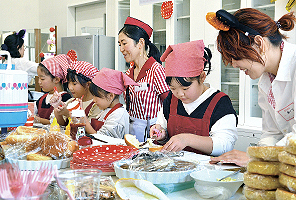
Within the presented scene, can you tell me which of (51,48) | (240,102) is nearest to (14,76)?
(240,102)

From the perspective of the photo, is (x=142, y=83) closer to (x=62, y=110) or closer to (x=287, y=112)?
(x=62, y=110)

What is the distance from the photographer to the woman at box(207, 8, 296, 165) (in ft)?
4.11

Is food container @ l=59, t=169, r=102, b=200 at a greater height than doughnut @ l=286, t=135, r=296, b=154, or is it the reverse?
doughnut @ l=286, t=135, r=296, b=154

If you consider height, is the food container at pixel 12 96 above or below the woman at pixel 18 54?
below

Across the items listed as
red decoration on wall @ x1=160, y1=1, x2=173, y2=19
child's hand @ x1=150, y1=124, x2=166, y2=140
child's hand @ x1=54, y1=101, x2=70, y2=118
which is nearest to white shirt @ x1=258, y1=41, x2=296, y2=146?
child's hand @ x1=150, y1=124, x2=166, y2=140

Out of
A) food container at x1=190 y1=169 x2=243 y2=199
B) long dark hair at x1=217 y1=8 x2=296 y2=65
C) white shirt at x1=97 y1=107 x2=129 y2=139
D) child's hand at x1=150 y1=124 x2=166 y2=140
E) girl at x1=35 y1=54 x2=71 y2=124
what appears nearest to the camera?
food container at x1=190 y1=169 x2=243 y2=199

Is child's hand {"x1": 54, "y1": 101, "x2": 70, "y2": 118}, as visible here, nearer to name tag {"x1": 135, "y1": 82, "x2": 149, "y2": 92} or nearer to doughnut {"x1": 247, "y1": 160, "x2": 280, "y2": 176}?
name tag {"x1": 135, "y1": 82, "x2": 149, "y2": 92}

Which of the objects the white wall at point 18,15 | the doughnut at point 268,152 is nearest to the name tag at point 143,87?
the doughnut at point 268,152

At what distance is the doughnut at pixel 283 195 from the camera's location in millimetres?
639

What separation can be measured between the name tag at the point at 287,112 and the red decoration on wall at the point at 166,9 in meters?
2.61

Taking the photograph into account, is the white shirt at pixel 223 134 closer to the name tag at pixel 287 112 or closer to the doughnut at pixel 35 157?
the name tag at pixel 287 112

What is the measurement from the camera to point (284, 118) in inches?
55.0

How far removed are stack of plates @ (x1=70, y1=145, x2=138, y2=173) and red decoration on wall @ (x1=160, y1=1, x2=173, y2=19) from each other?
2754 mm

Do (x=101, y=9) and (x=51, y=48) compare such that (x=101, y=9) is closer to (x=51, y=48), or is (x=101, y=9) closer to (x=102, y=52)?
(x=102, y=52)
